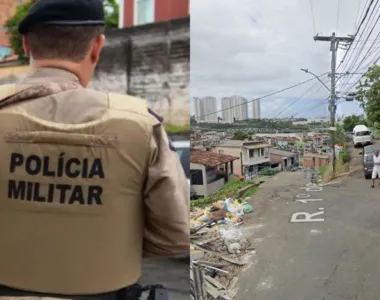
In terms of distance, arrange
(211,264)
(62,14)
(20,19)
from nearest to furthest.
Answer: (62,14) → (20,19) → (211,264)

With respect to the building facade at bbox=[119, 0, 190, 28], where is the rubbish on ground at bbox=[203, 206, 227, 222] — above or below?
below

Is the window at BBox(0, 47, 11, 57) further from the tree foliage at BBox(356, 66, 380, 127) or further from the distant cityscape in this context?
the tree foliage at BBox(356, 66, 380, 127)

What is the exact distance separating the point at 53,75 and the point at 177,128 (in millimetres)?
331

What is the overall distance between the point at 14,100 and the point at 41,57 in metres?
0.12

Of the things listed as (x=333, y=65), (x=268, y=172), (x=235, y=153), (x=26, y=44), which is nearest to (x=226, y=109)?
(x=235, y=153)

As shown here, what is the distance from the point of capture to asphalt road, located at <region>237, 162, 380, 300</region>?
1383 millimetres

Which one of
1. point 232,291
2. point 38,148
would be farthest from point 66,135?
point 232,291

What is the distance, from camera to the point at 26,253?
1.06m

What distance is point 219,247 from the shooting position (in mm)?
1415

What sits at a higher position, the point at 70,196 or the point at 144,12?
the point at 144,12

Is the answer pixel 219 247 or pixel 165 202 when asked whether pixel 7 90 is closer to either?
pixel 165 202

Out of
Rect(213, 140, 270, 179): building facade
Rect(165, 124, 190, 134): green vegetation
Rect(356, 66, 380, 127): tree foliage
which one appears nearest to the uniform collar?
Rect(165, 124, 190, 134): green vegetation

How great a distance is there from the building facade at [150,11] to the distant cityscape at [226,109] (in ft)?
0.89

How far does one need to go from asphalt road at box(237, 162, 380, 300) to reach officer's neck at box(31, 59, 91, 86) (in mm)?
682
